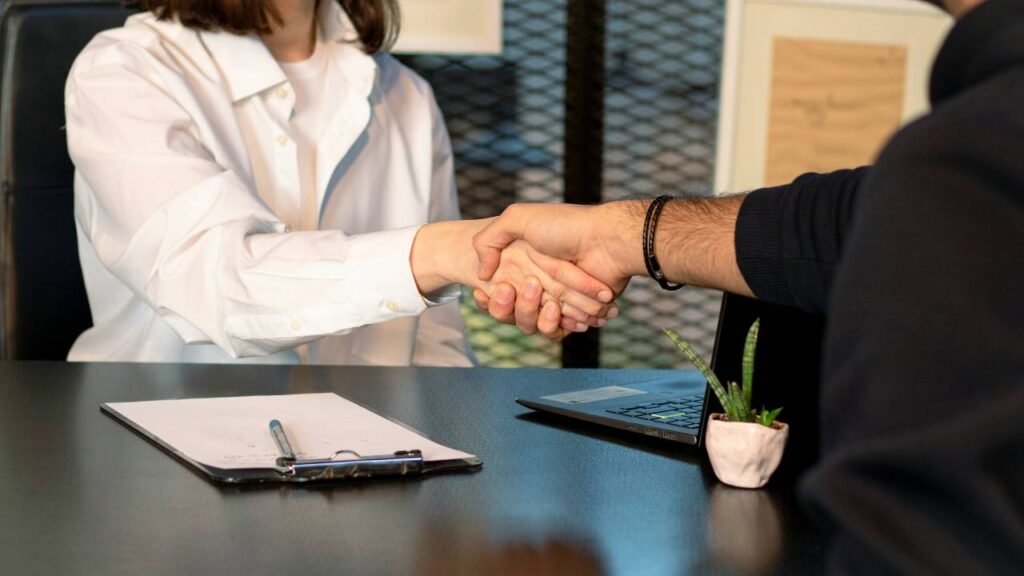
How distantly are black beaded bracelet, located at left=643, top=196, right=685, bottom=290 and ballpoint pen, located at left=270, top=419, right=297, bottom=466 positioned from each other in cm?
47

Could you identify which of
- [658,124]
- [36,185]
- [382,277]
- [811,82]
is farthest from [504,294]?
[811,82]

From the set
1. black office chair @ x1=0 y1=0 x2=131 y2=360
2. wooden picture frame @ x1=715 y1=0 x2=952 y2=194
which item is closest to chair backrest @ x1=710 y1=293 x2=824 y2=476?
black office chair @ x1=0 y1=0 x2=131 y2=360

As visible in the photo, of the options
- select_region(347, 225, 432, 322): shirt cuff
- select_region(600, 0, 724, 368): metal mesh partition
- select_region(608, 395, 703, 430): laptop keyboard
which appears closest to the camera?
select_region(608, 395, 703, 430): laptop keyboard

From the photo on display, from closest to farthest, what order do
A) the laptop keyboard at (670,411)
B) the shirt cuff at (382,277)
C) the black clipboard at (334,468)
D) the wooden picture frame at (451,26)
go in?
the black clipboard at (334,468), the laptop keyboard at (670,411), the shirt cuff at (382,277), the wooden picture frame at (451,26)

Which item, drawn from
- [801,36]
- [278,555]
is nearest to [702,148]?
[801,36]

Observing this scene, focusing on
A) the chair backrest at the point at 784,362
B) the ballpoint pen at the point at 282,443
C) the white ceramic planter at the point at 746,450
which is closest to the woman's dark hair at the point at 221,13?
the ballpoint pen at the point at 282,443

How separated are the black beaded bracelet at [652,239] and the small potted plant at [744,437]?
0.33 meters

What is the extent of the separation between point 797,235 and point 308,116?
1036 millimetres

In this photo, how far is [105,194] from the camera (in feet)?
5.09

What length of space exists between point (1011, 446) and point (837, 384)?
73mm

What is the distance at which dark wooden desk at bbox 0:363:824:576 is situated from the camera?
2.49 ft

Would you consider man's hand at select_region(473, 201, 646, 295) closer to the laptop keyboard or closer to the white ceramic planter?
the laptop keyboard

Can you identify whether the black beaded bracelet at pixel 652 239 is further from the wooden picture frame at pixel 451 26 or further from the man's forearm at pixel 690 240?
the wooden picture frame at pixel 451 26

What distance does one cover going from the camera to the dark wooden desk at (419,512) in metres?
0.76
